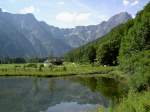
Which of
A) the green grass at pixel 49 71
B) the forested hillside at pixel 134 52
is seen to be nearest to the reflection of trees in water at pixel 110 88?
the forested hillside at pixel 134 52

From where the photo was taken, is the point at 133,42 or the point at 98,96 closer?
the point at 98,96

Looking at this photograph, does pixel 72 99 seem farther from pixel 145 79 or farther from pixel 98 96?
pixel 145 79

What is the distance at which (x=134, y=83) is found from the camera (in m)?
31.8

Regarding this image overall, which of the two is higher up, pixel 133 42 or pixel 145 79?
pixel 133 42

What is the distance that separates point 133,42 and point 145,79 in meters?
A: 48.3

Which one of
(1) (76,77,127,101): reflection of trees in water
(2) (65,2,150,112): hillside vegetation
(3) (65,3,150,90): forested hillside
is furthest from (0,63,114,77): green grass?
(1) (76,77,127,101): reflection of trees in water

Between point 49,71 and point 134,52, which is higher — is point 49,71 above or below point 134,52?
below

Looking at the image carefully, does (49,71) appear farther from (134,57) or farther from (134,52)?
(134,57)

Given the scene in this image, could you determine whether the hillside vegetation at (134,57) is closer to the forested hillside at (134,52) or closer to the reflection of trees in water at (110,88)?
the forested hillside at (134,52)

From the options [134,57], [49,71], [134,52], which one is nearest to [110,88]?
[134,52]

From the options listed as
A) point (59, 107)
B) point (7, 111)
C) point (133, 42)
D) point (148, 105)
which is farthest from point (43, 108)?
point (133, 42)

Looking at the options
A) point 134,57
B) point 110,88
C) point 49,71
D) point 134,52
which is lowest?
point 110,88

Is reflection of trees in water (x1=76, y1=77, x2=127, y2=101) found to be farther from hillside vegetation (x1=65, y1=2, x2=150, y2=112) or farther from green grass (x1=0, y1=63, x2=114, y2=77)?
green grass (x1=0, y1=63, x2=114, y2=77)

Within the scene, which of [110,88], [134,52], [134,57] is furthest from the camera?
[134,52]
